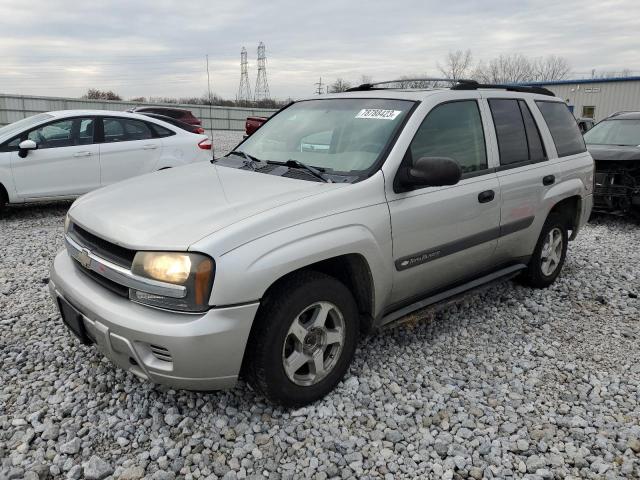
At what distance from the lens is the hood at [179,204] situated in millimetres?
2480

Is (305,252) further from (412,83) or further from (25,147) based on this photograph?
(25,147)

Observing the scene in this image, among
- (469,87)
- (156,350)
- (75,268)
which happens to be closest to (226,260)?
(156,350)

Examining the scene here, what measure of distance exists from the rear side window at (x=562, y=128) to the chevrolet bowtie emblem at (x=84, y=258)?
3794 mm

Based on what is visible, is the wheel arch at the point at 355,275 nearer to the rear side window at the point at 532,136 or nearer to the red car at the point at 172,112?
the rear side window at the point at 532,136

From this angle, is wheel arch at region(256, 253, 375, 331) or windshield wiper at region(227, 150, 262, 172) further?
windshield wiper at region(227, 150, 262, 172)

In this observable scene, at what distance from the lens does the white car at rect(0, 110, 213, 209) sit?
6973 millimetres

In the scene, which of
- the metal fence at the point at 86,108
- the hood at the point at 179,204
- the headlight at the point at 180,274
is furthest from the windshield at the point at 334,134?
the metal fence at the point at 86,108

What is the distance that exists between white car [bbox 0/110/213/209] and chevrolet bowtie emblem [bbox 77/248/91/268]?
4.96m

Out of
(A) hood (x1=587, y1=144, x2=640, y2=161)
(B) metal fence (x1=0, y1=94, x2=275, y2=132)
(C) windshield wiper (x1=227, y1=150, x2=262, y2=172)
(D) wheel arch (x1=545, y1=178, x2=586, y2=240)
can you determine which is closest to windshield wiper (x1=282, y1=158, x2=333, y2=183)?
(C) windshield wiper (x1=227, y1=150, x2=262, y2=172)

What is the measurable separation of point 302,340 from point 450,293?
132cm

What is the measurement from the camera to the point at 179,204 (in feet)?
9.21

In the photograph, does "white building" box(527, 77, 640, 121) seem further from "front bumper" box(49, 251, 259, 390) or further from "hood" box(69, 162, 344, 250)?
"front bumper" box(49, 251, 259, 390)

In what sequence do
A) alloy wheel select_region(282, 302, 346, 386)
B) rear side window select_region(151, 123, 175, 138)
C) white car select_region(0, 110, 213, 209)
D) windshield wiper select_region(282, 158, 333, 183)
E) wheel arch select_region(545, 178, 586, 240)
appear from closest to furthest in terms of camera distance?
alloy wheel select_region(282, 302, 346, 386) → windshield wiper select_region(282, 158, 333, 183) → wheel arch select_region(545, 178, 586, 240) → white car select_region(0, 110, 213, 209) → rear side window select_region(151, 123, 175, 138)

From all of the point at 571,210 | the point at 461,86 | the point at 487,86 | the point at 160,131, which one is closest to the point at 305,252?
the point at 461,86
